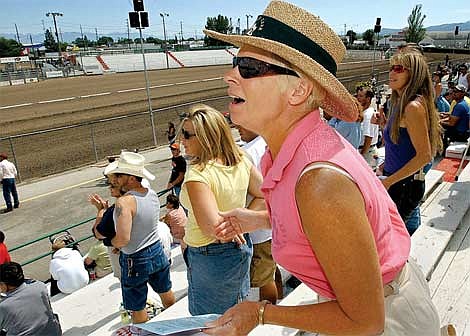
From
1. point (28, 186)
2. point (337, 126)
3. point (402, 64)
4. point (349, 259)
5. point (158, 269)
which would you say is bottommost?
point (28, 186)

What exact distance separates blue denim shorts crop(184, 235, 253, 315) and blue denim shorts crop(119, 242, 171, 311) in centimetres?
94

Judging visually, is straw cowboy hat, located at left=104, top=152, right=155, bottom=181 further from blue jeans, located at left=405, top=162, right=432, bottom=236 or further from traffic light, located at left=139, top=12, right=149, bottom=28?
traffic light, located at left=139, top=12, right=149, bottom=28

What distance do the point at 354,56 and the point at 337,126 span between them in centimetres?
7147

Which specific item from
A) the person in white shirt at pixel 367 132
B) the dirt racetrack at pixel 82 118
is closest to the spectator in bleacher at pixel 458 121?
the person in white shirt at pixel 367 132

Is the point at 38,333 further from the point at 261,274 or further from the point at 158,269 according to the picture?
the point at 261,274

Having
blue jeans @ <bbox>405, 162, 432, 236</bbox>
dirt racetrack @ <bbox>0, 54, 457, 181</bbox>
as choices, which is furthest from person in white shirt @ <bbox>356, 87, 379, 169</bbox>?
dirt racetrack @ <bbox>0, 54, 457, 181</bbox>

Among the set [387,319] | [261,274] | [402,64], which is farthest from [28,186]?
[387,319]

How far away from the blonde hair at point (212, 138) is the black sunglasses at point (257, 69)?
134 cm

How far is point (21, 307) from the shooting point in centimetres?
384

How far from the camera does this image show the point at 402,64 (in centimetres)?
275

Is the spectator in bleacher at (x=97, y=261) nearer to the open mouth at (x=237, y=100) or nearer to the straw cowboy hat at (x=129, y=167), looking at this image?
the straw cowboy hat at (x=129, y=167)

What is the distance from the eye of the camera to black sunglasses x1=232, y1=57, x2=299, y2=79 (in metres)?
1.18

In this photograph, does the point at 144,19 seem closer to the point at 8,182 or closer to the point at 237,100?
the point at 8,182

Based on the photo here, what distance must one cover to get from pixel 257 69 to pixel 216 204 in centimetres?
133
